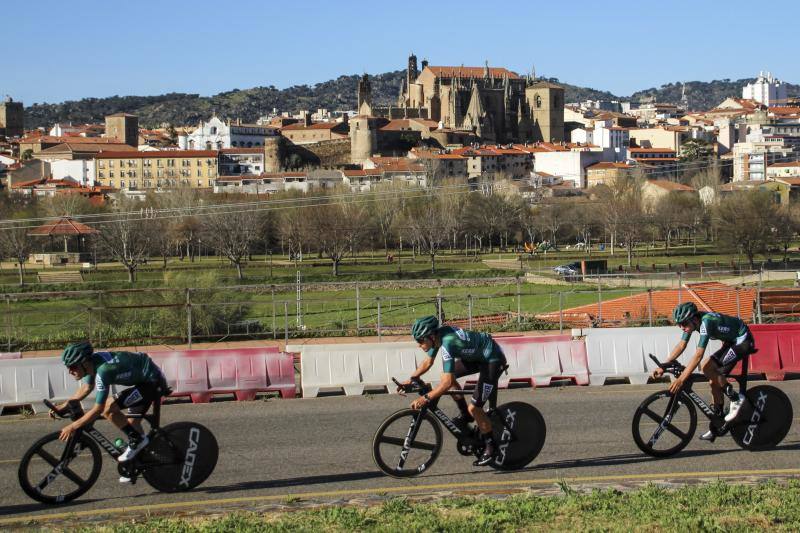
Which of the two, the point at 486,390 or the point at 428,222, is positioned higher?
the point at 428,222

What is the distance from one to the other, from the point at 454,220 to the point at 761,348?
219 ft

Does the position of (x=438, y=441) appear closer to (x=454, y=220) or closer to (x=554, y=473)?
(x=554, y=473)

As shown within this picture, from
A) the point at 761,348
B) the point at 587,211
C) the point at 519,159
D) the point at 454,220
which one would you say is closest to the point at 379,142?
the point at 519,159

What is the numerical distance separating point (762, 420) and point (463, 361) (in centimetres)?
357

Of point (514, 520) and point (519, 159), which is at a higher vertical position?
point (519, 159)

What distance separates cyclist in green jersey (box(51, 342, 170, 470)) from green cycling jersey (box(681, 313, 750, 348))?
5.31 metres

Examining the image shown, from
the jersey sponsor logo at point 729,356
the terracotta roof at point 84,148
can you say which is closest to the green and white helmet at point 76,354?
the jersey sponsor logo at point 729,356

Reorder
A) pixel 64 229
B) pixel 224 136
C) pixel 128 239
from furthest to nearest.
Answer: pixel 224 136
pixel 64 229
pixel 128 239

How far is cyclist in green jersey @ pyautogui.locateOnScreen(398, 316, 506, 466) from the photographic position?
36.7 feet

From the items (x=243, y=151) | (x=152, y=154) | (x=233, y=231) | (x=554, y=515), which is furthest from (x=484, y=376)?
(x=243, y=151)

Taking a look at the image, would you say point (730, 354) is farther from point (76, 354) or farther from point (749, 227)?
point (749, 227)

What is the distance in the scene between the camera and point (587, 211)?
98.2 metres

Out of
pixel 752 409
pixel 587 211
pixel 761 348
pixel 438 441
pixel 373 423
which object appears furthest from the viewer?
pixel 587 211

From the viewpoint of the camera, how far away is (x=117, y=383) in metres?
10.7
